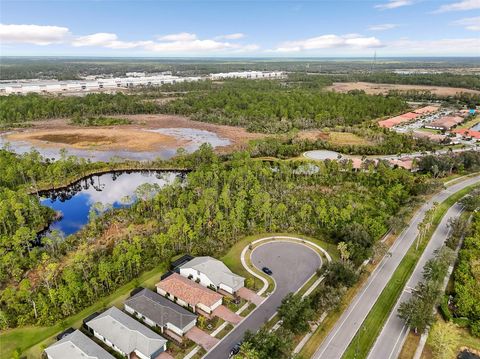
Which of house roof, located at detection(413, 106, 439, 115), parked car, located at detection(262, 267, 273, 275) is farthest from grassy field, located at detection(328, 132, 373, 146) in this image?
parked car, located at detection(262, 267, 273, 275)

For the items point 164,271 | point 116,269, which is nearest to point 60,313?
point 116,269

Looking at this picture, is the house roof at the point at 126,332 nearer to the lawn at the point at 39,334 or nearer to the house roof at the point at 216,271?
the lawn at the point at 39,334

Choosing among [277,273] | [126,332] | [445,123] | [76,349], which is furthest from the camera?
[445,123]

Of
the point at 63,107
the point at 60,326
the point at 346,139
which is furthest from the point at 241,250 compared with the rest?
the point at 63,107

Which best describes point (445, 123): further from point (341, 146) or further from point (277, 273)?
point (277, 273)

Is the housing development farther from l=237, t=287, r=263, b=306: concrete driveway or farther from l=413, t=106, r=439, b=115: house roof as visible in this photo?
l=413, t=106, r=439, b=115: house roof

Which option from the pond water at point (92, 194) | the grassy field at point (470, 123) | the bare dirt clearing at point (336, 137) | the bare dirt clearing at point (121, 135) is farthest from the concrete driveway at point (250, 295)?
the grassy field at point (470, 123)
